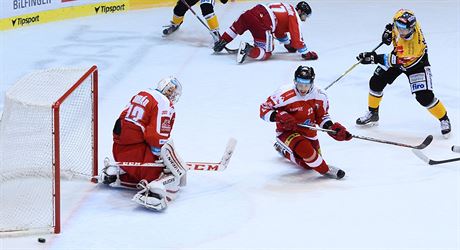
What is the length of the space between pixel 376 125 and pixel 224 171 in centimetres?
161

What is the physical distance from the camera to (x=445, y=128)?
7.71m

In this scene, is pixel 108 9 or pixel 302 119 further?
pixel 108 9

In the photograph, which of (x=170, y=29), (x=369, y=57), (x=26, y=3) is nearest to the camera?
(x=369, y=57)

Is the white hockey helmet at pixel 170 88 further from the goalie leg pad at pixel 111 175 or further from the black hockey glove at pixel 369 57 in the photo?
the black hockey glove at pixel 369 57

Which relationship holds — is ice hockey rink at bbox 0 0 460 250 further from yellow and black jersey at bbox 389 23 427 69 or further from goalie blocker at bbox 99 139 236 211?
yellow and black jersey at bbox 389 23 427 69

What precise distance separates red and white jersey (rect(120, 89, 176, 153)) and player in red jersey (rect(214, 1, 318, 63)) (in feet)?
11.0

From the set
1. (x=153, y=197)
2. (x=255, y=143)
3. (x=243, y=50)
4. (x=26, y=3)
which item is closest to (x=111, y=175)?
(x=153, y=197)

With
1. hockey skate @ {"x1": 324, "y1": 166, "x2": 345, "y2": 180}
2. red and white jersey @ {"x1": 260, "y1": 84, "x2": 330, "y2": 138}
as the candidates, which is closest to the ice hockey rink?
hockey skate @ {"x1": 324, "y1": 166, "x2": 345, "y2": 180}

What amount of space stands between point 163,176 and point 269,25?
360 cm

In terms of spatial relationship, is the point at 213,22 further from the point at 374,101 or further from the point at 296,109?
the point at 296,109

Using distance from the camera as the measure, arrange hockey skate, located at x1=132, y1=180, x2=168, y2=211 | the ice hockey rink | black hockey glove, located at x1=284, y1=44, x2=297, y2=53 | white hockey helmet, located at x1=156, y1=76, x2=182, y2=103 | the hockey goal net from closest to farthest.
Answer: the hockey goal net < the ice hockey rink < hockey skate, located at x1=132, y1=180, x2=168, y2=211 < white hockey helmet, located at x1=156, y1=76, x2=182, y2=103 < black hockey glove, located at x1=284, y1=44, x2=297, y2=53

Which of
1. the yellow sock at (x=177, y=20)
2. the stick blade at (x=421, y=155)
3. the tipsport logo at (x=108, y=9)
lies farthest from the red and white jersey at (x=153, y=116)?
the tipsport logo at (x=108, y=9)

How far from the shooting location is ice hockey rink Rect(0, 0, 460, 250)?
232 inches

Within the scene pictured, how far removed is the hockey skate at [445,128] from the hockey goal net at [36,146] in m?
2.63
